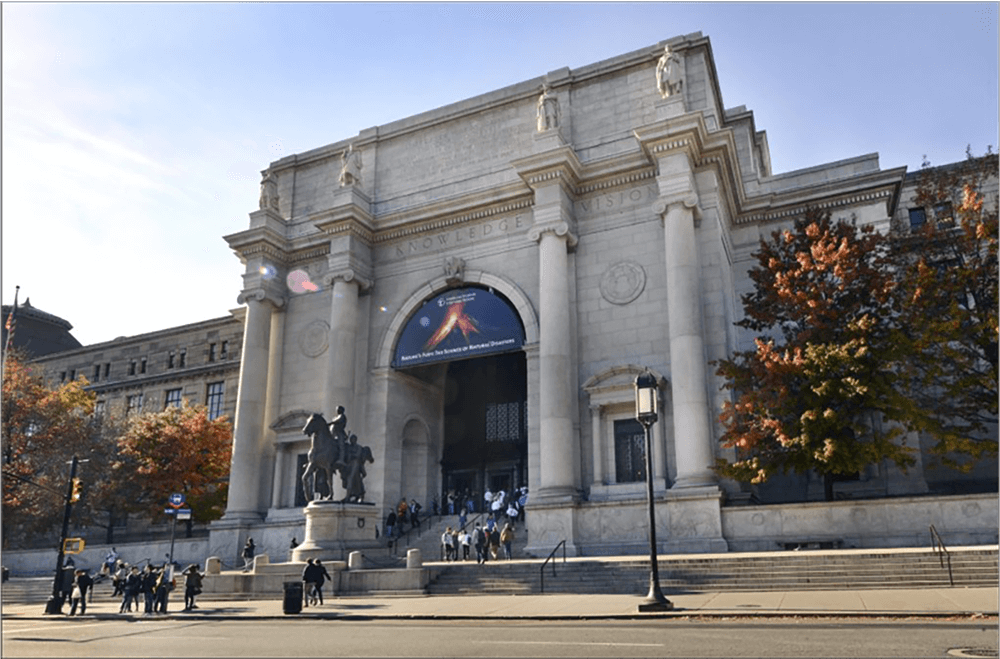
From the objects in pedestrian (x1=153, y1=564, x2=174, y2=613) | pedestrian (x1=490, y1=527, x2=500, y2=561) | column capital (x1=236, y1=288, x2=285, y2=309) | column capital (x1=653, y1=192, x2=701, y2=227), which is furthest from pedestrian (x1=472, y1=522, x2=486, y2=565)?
column capital (x1=236, y1=288, x2=285, y2=309)

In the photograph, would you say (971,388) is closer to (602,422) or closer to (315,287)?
(602,422)

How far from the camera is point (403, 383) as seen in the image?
3675 cm

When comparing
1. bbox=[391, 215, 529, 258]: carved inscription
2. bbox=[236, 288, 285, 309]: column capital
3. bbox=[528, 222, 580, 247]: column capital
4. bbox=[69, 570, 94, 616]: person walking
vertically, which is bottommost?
bbox=[69, 570, 94, 616]: person walking

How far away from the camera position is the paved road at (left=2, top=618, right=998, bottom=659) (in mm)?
9938

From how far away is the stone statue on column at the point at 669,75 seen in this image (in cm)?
3141

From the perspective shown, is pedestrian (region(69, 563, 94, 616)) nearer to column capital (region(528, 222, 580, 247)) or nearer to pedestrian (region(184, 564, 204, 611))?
pedestrian (region(184, 564, 204, 611))

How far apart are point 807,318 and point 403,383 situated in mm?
18454

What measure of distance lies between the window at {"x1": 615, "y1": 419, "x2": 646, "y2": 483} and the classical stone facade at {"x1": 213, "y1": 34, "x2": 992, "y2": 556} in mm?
85

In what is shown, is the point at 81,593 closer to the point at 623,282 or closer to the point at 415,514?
the point at 415,514

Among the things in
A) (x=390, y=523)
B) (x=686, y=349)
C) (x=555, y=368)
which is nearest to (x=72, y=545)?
(x=390, y=523)

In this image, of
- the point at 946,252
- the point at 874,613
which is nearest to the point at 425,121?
the point at 946,252

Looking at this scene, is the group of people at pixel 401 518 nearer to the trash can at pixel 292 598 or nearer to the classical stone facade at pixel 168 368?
the trash can at pixel 292 598

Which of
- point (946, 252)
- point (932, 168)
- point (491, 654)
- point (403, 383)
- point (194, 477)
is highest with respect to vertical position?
point (932, 168)

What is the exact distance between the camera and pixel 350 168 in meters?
38.2
